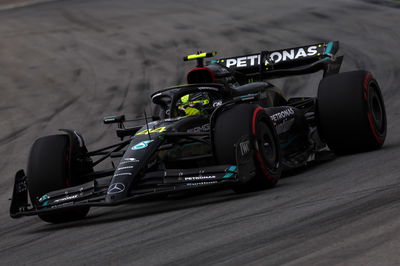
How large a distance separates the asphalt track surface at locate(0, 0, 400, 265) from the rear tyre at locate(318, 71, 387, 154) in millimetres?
223

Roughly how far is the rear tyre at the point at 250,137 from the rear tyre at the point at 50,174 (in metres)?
1.72

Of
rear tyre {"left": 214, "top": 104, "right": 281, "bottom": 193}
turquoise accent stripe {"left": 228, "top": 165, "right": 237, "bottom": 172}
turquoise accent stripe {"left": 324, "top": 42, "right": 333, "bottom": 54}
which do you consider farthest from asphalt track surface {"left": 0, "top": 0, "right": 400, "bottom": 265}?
turquoise accent stripe {"left": 324, "top": 42, "right": 333, "bottom": 54}

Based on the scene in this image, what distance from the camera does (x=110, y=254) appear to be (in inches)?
242

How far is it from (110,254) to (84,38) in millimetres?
17216

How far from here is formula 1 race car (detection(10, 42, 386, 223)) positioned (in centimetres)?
788

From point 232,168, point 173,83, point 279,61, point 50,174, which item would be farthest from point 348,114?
point 173,83

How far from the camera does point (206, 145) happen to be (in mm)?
8789

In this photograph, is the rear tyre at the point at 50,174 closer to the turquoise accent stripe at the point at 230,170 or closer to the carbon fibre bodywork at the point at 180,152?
the carbon fibre bodywork at the point at 180,152

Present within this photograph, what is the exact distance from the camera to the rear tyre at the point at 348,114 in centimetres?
977

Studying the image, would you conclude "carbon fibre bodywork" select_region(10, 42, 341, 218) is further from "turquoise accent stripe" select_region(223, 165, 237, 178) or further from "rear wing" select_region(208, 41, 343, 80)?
"rear wing" select_region(208, 41, 343, 80)

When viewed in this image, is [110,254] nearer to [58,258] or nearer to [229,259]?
[58,258]

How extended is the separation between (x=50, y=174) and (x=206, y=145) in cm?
172

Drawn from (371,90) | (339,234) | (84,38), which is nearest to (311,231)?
(339,234)

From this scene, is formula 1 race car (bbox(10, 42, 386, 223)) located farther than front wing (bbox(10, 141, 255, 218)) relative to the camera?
Yes
